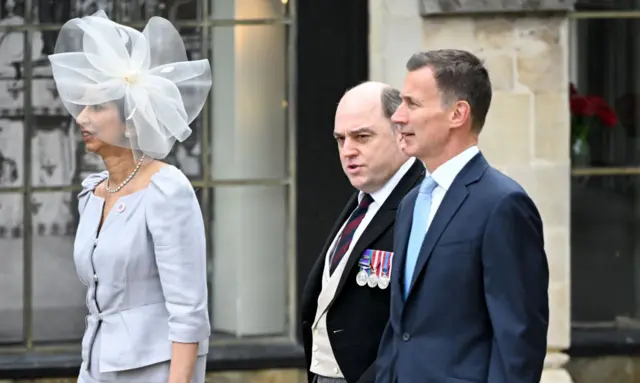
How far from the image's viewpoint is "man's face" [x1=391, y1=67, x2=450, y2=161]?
3.24 meters

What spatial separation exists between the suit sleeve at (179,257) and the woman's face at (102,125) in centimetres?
21

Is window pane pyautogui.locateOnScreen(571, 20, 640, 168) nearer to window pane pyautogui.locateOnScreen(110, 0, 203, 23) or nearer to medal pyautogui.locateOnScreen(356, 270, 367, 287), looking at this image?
window pane pyautogui.locateOnScreen(110, 0, 203, 23)

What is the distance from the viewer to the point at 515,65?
627 centimetres

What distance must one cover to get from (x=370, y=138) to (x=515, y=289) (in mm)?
956

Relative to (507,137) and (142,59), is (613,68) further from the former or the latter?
(142,59)

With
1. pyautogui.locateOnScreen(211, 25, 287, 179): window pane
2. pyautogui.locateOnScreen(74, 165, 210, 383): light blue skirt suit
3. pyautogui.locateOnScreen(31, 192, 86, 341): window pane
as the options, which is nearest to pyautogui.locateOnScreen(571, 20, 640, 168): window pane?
pyautogui.locateOnScreen(211, 25, 287, 179): window pane

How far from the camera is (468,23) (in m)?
6.26

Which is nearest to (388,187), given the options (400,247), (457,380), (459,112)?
(400,247)

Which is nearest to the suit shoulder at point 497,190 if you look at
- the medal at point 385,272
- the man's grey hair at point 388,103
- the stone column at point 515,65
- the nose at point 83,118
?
the medal at point 385,272

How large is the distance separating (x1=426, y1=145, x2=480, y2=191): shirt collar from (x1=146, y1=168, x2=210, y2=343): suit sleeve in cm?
88

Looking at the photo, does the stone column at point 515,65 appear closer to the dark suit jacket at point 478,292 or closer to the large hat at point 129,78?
the large hat at point 129,78

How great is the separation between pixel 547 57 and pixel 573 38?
22.7 inches

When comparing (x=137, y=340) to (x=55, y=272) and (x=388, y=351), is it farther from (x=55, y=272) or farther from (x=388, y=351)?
(x=55, y=272)

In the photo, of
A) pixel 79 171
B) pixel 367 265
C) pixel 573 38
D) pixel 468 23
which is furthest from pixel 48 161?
pixel 367 265
